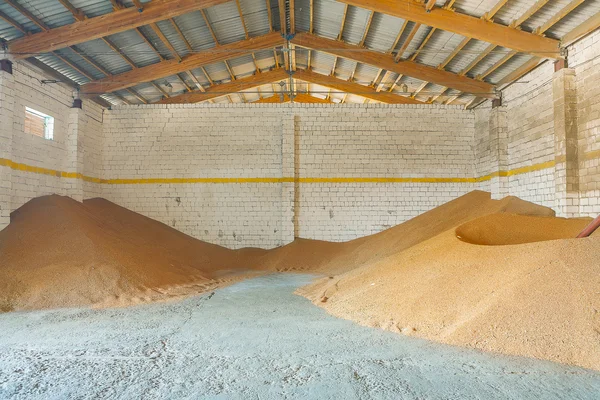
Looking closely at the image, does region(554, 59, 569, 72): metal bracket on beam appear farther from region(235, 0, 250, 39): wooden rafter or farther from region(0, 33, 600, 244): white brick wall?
region(235, 0, 250, 39): wooden rafter

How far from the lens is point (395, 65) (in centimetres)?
1175

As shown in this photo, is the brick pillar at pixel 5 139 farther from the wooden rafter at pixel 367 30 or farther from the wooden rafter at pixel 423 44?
the wooden rafter at pixel 423 44

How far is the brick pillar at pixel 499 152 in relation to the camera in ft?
38.9

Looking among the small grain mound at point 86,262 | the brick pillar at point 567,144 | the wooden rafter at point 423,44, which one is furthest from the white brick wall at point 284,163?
the brick pillar at point 567,144

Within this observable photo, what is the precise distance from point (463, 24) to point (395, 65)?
289 cm

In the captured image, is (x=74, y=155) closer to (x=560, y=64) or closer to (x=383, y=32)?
(x=383, y=32)

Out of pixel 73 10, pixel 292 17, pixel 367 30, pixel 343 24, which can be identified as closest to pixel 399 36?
pixel 367 30

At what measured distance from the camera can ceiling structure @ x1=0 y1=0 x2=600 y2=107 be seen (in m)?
8.82

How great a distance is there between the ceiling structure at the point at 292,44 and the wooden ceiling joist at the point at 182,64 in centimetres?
3

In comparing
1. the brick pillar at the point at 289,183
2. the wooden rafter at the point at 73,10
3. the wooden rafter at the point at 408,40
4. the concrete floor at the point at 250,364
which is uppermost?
the wooden rafter at the point at 408,40

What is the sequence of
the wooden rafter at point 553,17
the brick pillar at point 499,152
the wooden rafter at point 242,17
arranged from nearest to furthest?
the wooden rafter at point 553,17, the wooden rafter at point 242,17, the brick pillar at point 499,152

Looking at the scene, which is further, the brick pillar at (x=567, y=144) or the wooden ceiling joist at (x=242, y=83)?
the wooden ceiling joist at (x=242, y=83)

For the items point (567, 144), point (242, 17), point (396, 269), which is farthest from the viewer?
point (242, 17)

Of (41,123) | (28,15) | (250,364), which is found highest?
(28,15)
